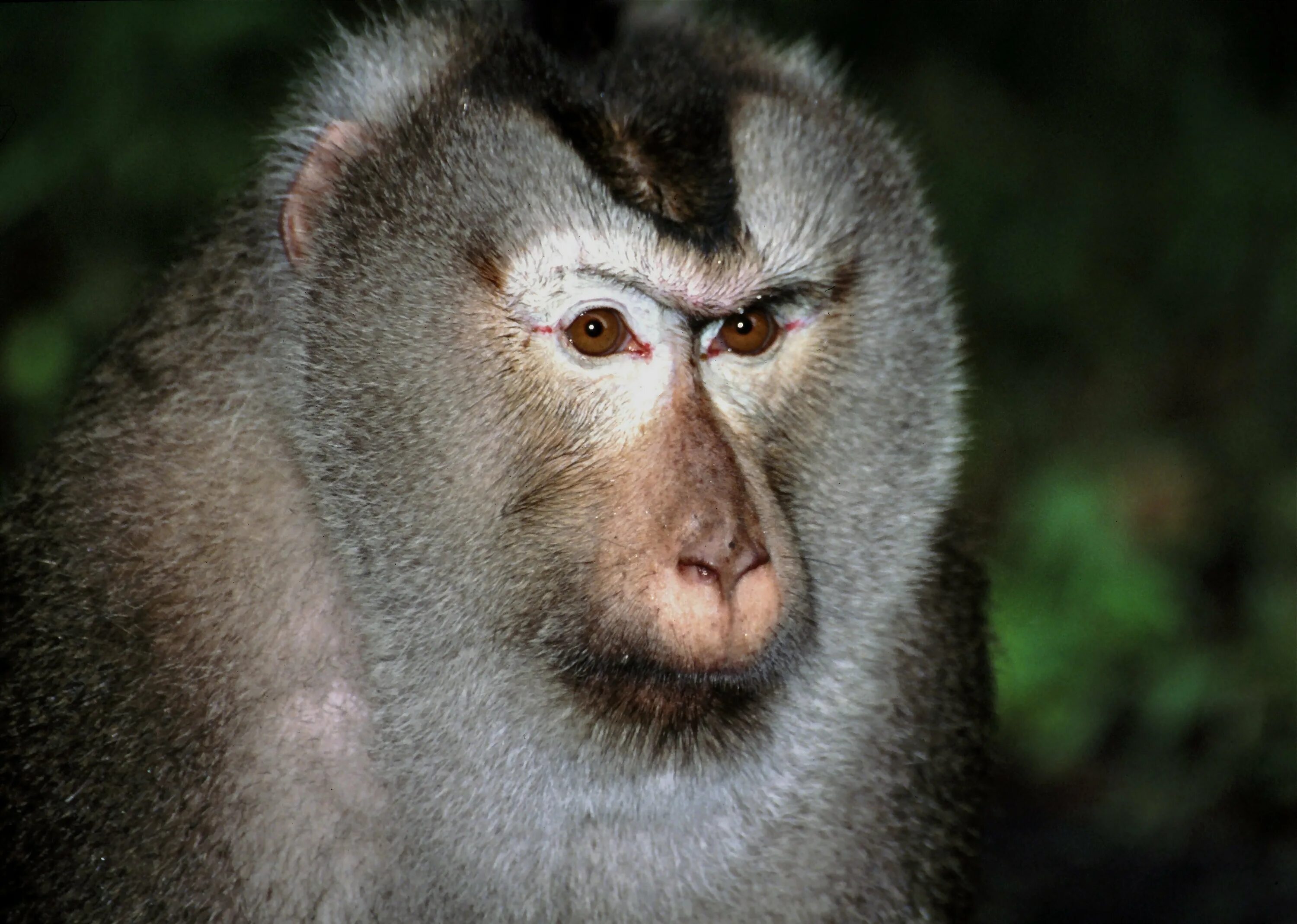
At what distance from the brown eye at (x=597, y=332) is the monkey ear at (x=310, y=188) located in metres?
0.42

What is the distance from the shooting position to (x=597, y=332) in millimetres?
2201

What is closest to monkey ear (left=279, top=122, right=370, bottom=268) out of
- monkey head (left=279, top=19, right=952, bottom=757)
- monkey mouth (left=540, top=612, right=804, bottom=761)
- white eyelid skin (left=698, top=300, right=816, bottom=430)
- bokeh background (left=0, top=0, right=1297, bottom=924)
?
monkey head (left=279, top=19, right=952, bottom=757)

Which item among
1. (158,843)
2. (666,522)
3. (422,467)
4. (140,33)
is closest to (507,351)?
(422,467)

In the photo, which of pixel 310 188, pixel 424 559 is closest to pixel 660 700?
pixel 424 559

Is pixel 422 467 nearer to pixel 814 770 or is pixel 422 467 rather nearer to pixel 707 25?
pixel 814 770

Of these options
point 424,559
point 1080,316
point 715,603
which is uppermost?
point 1080,316

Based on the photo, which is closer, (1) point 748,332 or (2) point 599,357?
(2) point 599,357

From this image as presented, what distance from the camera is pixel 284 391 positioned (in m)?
2.36

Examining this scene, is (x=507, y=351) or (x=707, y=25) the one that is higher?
(x=707, y=25)

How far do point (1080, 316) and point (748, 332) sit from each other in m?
3.54

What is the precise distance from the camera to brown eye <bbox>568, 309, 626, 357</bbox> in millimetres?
2193

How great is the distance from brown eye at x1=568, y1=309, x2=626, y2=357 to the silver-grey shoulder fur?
10cm

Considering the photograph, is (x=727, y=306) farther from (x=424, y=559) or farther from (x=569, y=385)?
(x=424, y=559)

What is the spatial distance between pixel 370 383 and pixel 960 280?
3.37 m
